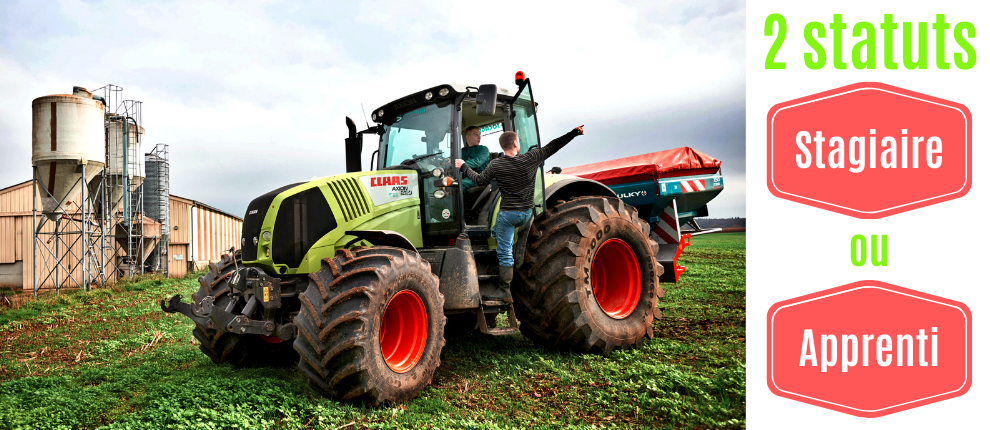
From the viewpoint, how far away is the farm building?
61.1 feet

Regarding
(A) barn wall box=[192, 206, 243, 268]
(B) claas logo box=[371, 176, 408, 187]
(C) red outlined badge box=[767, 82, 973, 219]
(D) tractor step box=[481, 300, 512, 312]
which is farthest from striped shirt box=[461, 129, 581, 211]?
(A) barn wall box=[192, 206, 243, 268]

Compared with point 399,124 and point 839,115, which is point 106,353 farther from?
point 839,115

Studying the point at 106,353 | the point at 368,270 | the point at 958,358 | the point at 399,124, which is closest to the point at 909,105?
the point at 958,358

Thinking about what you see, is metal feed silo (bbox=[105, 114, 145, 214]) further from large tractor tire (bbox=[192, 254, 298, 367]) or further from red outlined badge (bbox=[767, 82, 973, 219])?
red outlined badge (bbox=[767, 82, 973, 219])

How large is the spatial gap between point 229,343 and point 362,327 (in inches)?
80.4

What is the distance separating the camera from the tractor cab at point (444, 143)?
5250mm

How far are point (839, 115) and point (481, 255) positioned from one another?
3.20 metres

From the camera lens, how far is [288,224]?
4.54 metres

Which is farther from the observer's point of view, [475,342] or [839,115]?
[475,342]

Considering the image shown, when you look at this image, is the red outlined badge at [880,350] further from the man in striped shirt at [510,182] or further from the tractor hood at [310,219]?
the tractor hood at [310,219]

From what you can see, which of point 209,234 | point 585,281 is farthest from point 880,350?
point 209,234

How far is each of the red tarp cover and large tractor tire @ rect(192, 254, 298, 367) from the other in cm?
501

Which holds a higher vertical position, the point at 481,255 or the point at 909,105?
the point at 909,105

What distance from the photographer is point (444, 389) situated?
4480 mm
